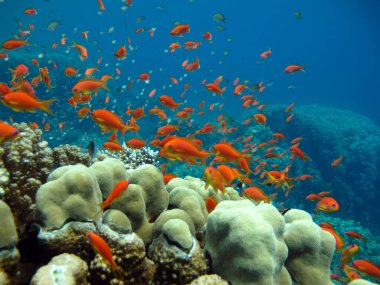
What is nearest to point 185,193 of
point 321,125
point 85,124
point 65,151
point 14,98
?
point 65,151

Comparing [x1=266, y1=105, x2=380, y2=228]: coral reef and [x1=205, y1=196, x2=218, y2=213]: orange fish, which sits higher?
[x1=205, y1=196, x2=218, y2=213]: orange fish

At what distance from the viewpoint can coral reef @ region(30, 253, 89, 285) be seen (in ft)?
6.90

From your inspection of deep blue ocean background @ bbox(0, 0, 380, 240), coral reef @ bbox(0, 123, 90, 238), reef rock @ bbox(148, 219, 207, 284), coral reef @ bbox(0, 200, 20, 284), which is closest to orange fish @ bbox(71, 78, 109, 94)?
coral reef @ bbox(0, 123, 90, 238)

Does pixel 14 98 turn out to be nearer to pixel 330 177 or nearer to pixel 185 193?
pixel 185 193

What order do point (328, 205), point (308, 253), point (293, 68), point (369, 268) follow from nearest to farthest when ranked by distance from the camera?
1. point (308, 253)
2. point (369, 268)
3. point (328, 205)
4. point (293, 68)

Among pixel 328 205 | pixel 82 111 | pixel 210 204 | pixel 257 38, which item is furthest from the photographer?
pixel 257 38

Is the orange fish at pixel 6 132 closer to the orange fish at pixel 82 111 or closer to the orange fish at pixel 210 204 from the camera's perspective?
the orange fish at pixel 210 204

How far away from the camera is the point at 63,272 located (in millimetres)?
2236

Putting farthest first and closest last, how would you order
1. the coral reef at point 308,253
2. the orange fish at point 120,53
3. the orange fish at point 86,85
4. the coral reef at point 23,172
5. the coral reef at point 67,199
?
the orange fish at point 120,53, the orange fish at point 86,85, the coral reef at point 308,253, the coral reef at point 23,172, the coral reef at point 67,199

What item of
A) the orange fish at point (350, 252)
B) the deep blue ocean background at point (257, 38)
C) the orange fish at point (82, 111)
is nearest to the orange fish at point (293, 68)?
the orange fish at point (82, 111)

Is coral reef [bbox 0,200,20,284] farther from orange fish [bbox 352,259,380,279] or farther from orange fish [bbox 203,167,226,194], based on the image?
orange fish [bbox 352,259,380,279]

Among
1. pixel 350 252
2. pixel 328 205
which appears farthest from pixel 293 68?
pixel 350 252

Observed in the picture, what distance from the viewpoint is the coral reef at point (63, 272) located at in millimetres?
2104

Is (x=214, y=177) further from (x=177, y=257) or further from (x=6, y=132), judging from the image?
(x=6, y=132)
